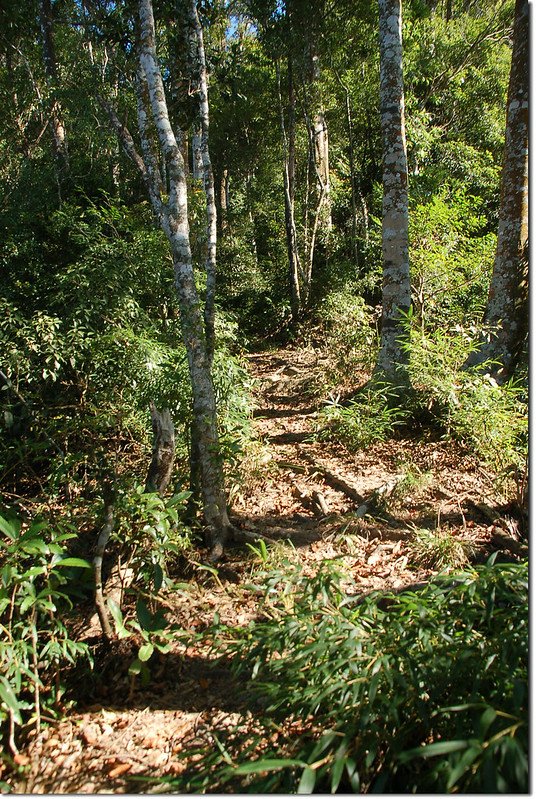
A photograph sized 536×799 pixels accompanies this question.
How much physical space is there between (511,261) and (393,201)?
134 centimetres

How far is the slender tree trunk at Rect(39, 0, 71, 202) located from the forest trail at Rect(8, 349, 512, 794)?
5.65m

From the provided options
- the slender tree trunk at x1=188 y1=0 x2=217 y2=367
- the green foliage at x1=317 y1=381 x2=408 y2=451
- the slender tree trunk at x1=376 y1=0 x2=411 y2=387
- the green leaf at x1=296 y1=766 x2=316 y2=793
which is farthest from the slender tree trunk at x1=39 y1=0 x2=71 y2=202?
the green leaf at x1=296 y1=766 x2=316 y2=793

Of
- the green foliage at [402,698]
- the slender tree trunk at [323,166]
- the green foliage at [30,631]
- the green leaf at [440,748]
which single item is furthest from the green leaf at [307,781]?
the slender tree trunk at [323,166]

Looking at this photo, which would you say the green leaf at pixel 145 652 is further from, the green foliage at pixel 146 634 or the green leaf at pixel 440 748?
the green leaf at pixel 440 748

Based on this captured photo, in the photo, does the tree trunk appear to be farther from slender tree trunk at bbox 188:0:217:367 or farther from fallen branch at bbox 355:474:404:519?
slender tree trunk at bbox 188:0:217:367

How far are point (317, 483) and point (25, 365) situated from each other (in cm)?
273

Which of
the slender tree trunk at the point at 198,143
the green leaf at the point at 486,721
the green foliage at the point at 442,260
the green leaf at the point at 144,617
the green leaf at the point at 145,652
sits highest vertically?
the slender tree trunk at the point at 198,143

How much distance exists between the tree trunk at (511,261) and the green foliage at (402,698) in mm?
3551

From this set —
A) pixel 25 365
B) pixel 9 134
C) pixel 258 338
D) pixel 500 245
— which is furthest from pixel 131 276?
pixel 9 134

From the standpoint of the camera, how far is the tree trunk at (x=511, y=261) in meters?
4.84

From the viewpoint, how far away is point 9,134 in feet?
33.6

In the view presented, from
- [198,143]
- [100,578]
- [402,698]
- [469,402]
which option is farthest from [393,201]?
[402,698]

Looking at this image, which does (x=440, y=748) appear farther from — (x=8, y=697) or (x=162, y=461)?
(x=162, y=461)

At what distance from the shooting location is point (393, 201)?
204 inches
